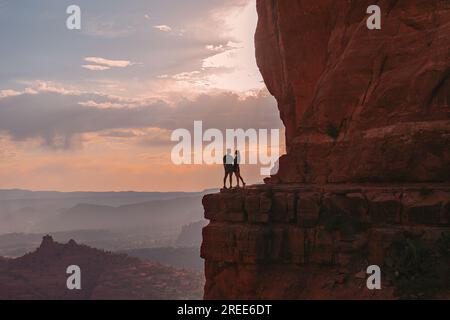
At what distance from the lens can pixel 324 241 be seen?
2591 centimetres

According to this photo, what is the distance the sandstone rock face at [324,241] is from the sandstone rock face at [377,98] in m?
1.27

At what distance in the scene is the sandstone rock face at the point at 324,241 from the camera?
906 inches

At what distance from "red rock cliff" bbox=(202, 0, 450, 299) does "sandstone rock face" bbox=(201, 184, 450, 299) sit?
0.05m

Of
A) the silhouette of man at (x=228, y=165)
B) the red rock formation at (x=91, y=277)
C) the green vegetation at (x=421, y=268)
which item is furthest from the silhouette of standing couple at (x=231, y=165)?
the red rock formation at (x=91, y=277)

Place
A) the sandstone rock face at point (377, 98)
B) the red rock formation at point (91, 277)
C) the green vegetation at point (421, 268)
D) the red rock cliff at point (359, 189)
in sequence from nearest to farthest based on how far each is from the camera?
the green vegetation at point (421, 268) < the red rock cliff at point (359, 189) < the sandstone rock face at point (377, 98) < the red rock formation at point (91, 277)

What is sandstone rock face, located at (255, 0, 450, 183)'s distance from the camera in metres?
25.5

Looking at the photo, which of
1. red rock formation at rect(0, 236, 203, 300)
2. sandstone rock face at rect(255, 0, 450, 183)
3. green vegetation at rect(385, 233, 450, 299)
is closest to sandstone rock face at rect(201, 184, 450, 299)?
green vegetation at rect(385, 233, 450, 299)

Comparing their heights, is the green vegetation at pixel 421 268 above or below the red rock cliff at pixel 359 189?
below

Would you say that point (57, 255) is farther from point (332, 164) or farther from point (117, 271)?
point (332, 164)

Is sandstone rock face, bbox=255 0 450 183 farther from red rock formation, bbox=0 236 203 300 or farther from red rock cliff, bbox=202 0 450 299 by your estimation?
red rock formation, bbox=0 236 203 300

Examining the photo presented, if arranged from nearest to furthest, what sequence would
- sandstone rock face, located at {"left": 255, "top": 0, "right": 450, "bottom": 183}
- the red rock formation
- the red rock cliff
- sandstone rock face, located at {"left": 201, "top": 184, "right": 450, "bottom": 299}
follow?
1. sandstone rock face, located at {"left": 201, "top": 184, "right": 450, "bottom": 299}
2. the red rock cliff
3. sandstone rock face, located at {"left": 255, "top": 0, "right": 450, "bottom": 183}
4. the red rock formation

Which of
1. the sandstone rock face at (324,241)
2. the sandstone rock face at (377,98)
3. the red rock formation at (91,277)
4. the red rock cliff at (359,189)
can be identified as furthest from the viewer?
the red rock formation at (91,277)

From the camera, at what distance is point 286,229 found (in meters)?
27.3

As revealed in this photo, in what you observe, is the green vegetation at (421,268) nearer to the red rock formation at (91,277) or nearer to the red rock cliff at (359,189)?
the red rock cliff at (359,189)
